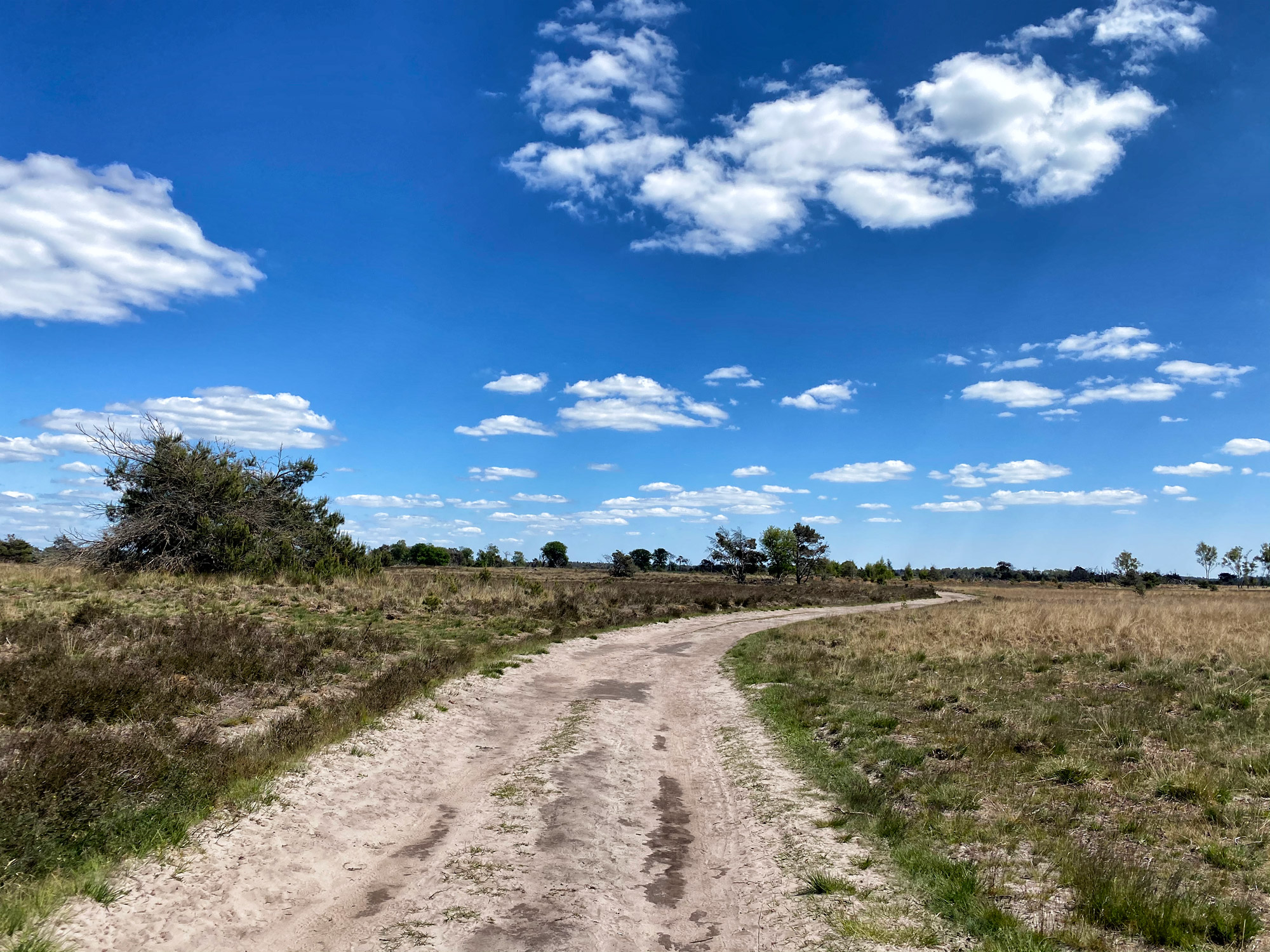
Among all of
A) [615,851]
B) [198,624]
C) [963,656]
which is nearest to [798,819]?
[615,851]

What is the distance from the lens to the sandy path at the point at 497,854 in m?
6.01

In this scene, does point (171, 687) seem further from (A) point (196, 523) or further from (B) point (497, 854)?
(A) point (196, 523)

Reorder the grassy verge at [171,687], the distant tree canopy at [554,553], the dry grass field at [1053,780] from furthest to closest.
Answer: the distant tree canopy at [554,553]
the grassy verge at [171,687]
the dry grass field at [1053,780]

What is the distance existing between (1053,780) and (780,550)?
8813 cm

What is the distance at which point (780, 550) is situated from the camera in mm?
96688

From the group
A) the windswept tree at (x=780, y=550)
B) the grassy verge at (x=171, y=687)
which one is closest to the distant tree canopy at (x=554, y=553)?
the windswept tree at (x=780, y=550)

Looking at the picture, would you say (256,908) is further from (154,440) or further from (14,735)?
(154,440)

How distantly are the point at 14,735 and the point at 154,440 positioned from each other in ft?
119

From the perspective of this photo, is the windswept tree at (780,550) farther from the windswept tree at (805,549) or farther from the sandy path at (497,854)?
the sandy path at (497,854)

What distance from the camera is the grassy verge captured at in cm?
680

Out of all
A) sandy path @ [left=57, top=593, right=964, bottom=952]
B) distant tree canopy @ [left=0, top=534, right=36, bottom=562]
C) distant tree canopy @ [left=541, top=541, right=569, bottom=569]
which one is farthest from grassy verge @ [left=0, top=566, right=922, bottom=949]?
distant tree canopy @ [left=541, top=541, right=569, bottom=569]

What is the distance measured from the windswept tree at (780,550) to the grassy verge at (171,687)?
67568mm

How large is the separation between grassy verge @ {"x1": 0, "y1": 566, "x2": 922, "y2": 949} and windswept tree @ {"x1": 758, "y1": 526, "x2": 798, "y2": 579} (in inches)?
2660

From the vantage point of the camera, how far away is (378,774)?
1009 centimetres
